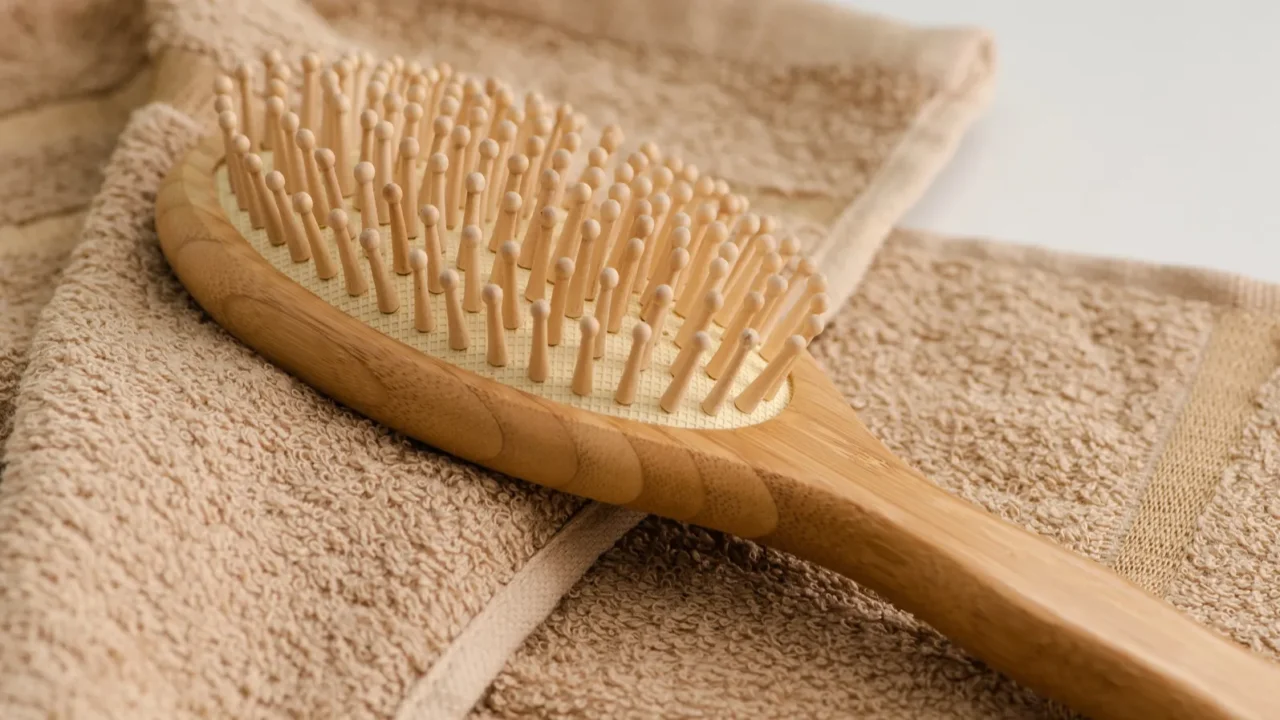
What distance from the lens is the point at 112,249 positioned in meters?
0.53

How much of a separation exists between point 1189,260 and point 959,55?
0.20m

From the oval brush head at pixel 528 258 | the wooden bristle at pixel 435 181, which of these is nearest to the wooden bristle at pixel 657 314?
the oval brush head at pixel 528 258

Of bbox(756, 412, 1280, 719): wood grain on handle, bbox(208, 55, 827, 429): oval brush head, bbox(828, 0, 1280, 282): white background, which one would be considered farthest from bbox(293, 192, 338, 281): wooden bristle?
bbox(828, 0, 1280, 282): white background

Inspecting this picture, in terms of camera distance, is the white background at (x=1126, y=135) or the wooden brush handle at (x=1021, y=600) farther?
the white background at (x=1126, y=135)

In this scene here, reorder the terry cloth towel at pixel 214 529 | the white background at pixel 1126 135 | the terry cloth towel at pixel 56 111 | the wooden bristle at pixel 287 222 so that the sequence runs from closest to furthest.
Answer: the terry cloth towel at pixel 214 529 < the wooden bristle at pixel 287 222 < the terry cloth towel at pixel 56 111 < the white background at pixel 1126 135

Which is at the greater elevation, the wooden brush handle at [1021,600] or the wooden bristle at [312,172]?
the wooden bristle at [312,172]

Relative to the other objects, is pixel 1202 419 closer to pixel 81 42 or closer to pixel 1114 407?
pixel 1114 407

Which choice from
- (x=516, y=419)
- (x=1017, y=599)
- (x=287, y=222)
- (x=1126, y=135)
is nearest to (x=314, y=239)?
(x=287, y=222)

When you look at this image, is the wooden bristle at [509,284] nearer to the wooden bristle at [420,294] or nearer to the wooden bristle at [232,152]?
the wooden bristle at [420,294]

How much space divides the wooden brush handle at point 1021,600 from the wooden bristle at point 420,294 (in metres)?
0.15

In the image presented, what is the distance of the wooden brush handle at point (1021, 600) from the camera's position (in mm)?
391

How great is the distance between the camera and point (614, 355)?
1.53 ft

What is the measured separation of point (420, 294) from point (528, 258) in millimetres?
55

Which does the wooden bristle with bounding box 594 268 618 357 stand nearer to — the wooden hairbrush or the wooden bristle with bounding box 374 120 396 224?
the wooden hairbrush
